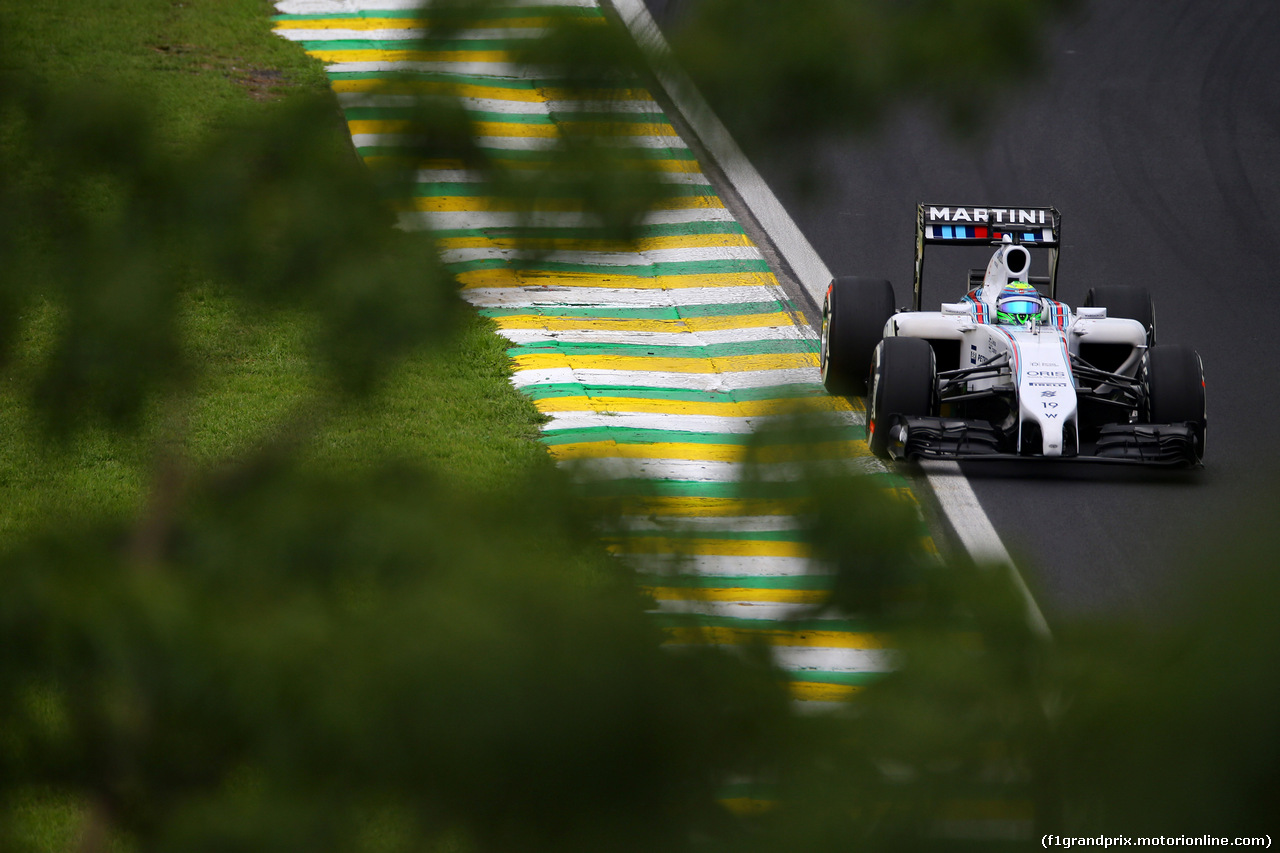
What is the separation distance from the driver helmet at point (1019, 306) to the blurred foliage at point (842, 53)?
6924mm

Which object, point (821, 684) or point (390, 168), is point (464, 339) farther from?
point (821, 684)

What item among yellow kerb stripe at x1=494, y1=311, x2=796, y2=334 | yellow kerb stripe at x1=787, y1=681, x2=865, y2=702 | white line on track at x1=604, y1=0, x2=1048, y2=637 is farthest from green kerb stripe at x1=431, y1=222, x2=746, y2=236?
yellow kerb stripe at x1=494, y1=311, x2=796, y2=334

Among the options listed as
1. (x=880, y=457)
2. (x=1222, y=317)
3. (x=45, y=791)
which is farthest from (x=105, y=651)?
(x=1222, y=317)

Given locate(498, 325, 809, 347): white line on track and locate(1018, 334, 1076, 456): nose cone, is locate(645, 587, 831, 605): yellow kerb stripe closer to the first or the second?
locate(1018, 334, 1076, 456): nose cone

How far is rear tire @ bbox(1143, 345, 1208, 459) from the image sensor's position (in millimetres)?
8234

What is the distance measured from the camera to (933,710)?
1299 mm

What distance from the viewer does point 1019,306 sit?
859cm

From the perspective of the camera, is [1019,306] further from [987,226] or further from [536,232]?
[536,232]

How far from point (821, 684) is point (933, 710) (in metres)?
0.28

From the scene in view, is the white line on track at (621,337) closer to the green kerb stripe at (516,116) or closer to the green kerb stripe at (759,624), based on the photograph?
the green kerb stripe at (516,116)

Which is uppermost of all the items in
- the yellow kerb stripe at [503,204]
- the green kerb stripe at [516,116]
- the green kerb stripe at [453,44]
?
the green kerb stripe at [453,44]

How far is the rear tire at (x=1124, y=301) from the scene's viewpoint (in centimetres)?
942

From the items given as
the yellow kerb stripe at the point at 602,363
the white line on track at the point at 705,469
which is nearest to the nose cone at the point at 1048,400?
the yellow kerb stripe at the point at 602,363

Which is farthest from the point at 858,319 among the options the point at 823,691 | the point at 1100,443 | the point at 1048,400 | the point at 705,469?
the point at 823,691
